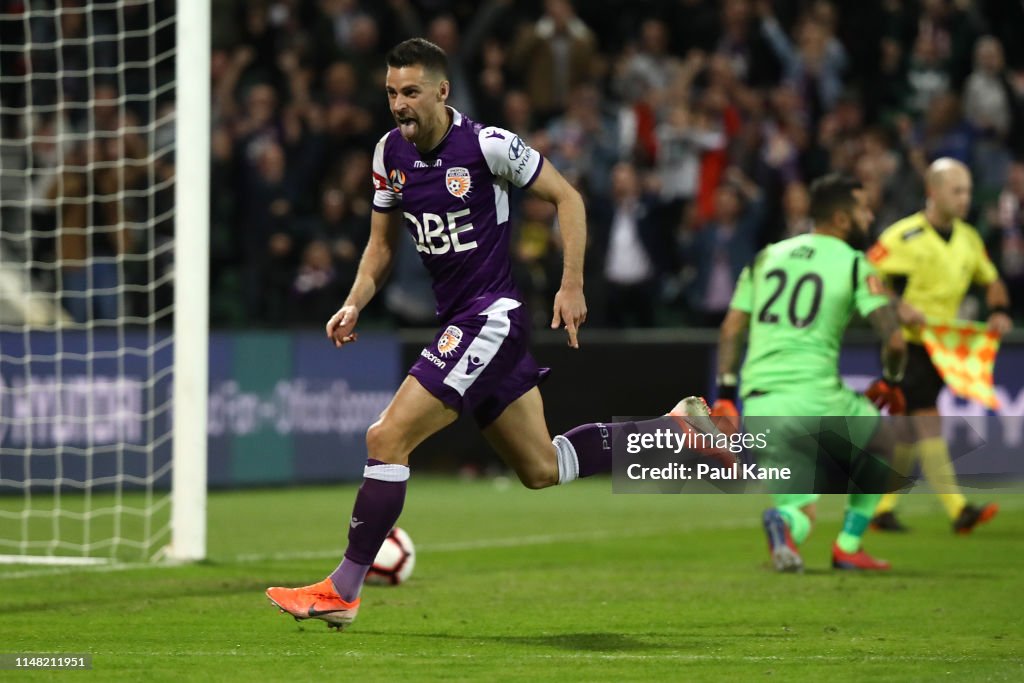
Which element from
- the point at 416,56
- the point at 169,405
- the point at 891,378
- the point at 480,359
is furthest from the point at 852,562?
the point at 169,405

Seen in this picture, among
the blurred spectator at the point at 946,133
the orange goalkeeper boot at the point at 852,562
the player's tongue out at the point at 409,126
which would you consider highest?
the blurred spectator at the point at 946,133

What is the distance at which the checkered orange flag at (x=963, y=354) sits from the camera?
1139cm

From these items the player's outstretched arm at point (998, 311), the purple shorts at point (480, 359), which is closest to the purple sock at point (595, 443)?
the purple shorts at point (480, 359)

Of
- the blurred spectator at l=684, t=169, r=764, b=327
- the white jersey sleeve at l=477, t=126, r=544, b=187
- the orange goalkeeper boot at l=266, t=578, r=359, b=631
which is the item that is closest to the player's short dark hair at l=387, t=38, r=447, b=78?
the white jersey sleeve at l=477, t=126, r=544, b=187

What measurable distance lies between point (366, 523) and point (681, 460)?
1655mm

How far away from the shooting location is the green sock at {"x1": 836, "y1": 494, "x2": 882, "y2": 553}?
30.5 ft

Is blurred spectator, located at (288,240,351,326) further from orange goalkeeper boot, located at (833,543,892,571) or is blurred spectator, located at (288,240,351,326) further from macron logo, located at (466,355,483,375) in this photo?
macron logo, located at (466,355,483,375)

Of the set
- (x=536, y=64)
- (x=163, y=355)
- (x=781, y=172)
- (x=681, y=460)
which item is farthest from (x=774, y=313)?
(x=536, y=64)

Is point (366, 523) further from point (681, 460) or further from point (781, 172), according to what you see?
point (781, 172)

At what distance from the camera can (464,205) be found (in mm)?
6582

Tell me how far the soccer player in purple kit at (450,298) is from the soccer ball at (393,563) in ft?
5.87

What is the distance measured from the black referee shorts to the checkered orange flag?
0.05 metres

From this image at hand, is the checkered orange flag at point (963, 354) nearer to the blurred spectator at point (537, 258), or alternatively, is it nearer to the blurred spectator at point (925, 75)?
the blurred spectator at point (537, 258)

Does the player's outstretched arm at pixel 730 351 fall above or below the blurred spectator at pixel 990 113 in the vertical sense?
below
